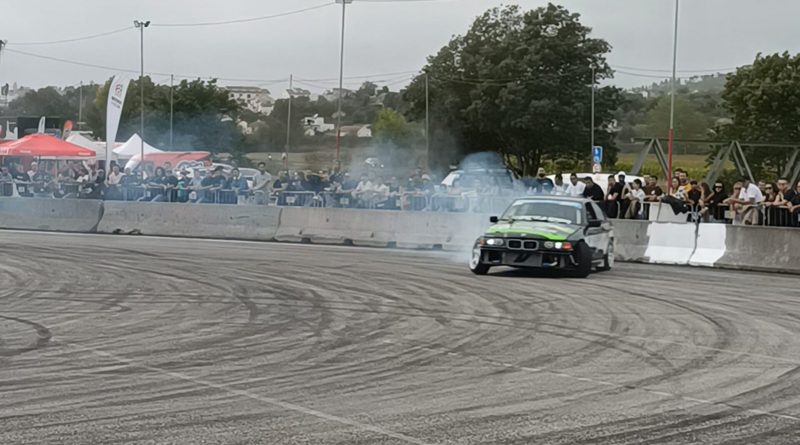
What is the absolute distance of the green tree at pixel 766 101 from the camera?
75.8m

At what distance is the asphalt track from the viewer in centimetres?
769

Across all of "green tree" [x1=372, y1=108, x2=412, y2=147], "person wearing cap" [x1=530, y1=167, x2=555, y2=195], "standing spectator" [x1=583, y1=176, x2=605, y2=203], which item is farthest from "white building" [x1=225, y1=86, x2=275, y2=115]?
"standing spectator" [x1=583, y1=176, x2=605, y2=203]

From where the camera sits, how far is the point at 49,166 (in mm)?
57156

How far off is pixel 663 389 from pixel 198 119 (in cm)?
9065

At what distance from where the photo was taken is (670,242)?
24156 millimetres

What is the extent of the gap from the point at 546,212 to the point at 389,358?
10311 mm

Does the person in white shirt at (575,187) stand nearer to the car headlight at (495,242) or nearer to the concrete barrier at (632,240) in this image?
the concrete barrier at (632,240)

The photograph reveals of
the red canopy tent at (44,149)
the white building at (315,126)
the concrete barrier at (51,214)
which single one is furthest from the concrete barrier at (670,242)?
the white building at (315,126)

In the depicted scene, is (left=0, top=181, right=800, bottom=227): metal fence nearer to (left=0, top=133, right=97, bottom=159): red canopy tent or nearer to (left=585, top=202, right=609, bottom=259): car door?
(left=585, top=202, right=609, bottom=259): car door

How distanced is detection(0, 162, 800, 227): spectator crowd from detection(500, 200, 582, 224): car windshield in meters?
3.90

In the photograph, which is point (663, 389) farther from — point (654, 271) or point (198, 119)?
point (198, 119)

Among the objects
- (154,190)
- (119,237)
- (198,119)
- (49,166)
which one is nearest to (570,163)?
(198,119)

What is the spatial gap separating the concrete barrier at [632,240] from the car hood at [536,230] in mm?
4903

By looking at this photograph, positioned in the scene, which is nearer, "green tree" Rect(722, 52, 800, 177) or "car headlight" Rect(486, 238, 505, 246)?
→ "car headlight" Rect(486, 238, 505, 246)
